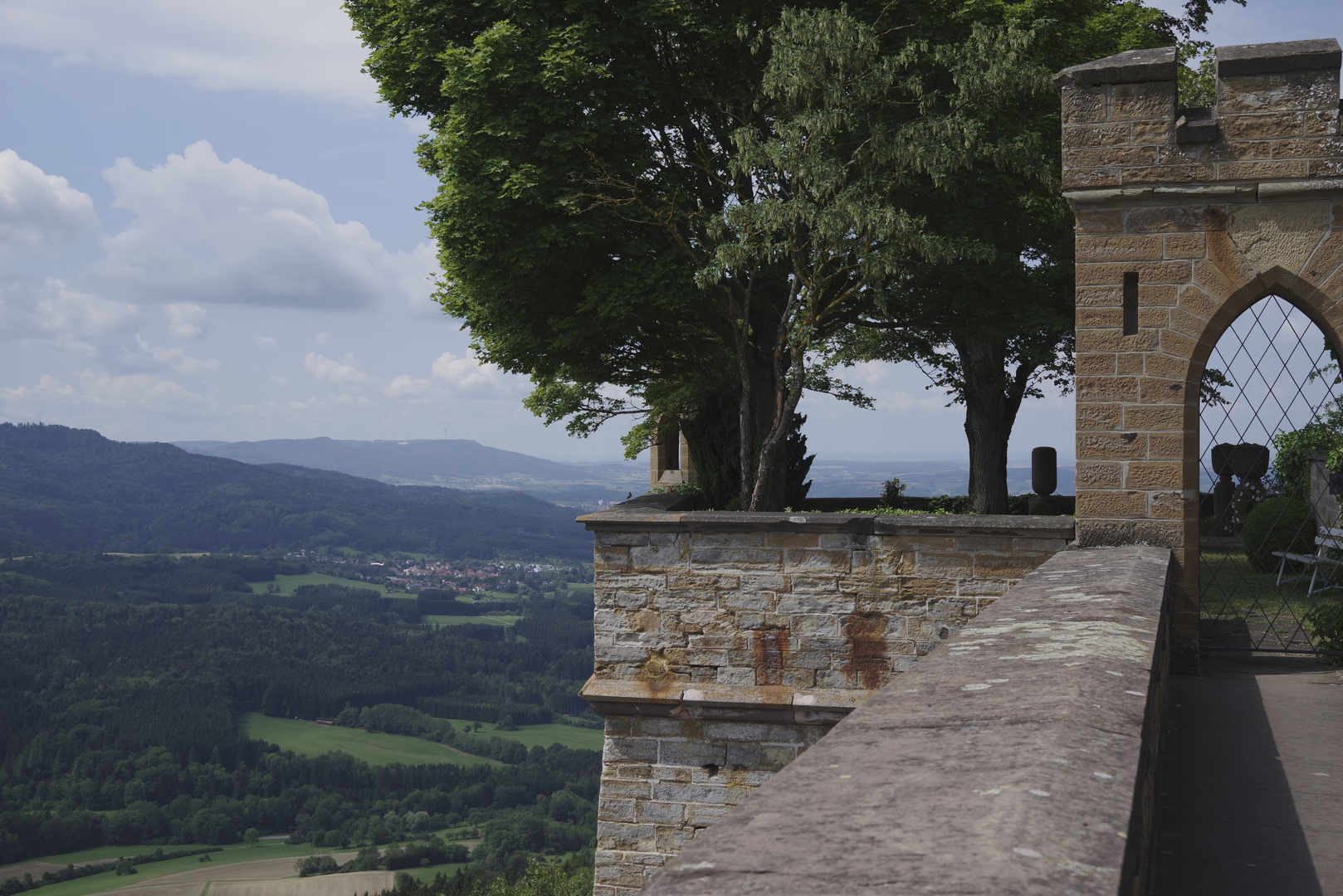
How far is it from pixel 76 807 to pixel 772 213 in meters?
103

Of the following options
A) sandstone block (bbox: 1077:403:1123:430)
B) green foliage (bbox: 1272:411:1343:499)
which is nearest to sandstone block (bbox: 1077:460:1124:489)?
sandstone block (bbox: 1077:403:1123:430)

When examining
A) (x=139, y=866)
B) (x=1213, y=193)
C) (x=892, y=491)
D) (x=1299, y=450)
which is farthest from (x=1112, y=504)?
(x=139, y=866)

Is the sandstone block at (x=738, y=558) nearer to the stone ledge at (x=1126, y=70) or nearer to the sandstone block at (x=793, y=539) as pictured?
the sandstone block at (x=793, y=539)

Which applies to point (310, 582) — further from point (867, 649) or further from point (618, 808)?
point (867, 649)

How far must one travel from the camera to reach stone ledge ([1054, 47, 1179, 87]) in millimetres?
6559

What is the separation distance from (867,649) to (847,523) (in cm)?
104

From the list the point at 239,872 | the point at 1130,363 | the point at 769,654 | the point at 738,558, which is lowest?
the point at 239,872

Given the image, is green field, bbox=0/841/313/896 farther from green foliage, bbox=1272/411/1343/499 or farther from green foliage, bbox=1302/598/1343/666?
green foliage, bbox=1302/598/1343/666

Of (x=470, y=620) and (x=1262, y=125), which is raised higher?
(x=1262, y=125)

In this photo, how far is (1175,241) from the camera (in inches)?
267

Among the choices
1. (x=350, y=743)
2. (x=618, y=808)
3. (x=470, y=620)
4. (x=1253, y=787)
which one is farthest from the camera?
(x=470, y=620)

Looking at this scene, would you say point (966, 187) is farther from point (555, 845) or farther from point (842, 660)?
point (555, 845)

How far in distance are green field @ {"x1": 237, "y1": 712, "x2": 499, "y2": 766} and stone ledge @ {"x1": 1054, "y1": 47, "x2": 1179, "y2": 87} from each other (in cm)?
10044

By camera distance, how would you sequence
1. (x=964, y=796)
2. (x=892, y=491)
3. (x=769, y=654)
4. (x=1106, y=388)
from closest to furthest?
(x=964, y=796) < (x=1106, y=388) < (x=769, y=654) < (x=892, y=491)
